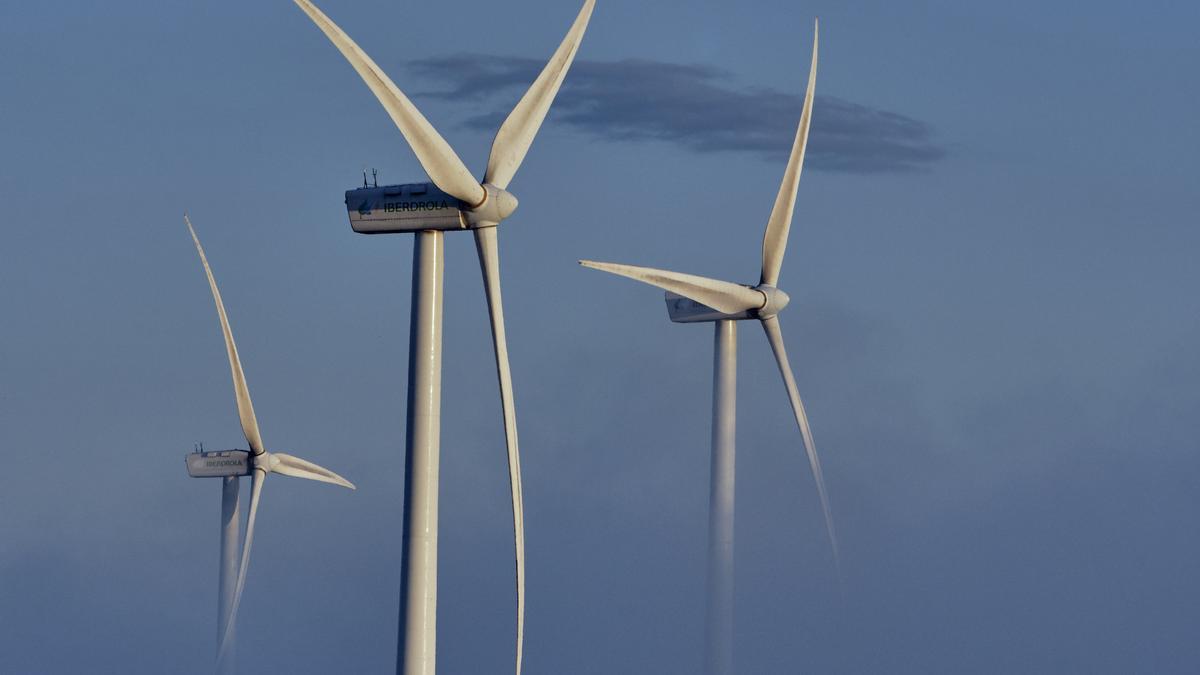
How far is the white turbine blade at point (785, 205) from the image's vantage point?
103 m

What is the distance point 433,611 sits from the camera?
80938mm

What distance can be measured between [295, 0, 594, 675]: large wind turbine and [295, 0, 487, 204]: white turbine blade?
59mm

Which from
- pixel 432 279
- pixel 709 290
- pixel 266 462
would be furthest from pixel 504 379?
pixel 266 462

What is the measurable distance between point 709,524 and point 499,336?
27197mm

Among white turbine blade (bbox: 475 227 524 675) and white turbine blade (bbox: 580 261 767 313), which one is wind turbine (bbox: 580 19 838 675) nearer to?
white turbine blade (bbox: 580 261 767 313)

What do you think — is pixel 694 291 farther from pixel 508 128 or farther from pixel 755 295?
pixel 508 128

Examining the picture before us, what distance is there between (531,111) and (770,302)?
1099 inches

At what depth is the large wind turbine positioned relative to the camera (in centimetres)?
7944

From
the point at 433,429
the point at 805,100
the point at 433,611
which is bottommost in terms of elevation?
the point at 433,611

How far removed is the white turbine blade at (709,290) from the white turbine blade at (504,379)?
13.2 metres

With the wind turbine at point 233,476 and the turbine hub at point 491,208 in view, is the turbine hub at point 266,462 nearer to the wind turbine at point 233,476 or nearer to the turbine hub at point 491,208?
the wind turbine at point 233,476

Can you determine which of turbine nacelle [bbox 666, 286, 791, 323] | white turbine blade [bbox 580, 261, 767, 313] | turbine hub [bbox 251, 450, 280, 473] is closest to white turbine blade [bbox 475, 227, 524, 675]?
white turbine blade [bbox 580, 261, 767, 313]

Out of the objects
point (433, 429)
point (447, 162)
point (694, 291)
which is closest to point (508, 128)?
point (447, 162)

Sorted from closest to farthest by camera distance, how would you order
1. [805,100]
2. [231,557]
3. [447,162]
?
[447,162], [805,100], [231,557]
